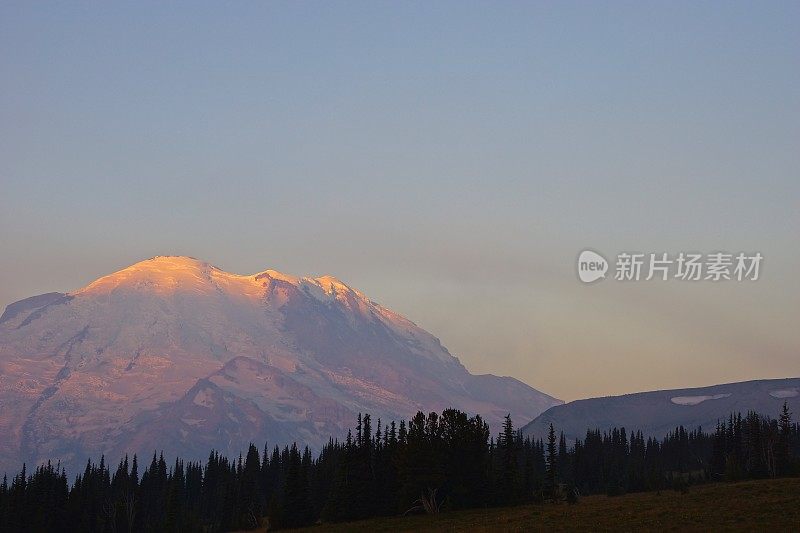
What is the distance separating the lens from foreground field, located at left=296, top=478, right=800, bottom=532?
89494 millimetres

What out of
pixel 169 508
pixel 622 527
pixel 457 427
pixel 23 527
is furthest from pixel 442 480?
pixel 23 527

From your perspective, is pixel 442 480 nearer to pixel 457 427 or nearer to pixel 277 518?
pixel 457 427

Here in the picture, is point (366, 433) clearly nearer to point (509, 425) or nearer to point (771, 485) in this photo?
point (509, 425)

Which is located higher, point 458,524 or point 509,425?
point 509,425

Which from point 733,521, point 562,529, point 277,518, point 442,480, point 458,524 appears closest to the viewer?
point 733,521

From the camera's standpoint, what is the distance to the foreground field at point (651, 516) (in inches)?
3523

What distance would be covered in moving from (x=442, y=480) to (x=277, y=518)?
29080 mm

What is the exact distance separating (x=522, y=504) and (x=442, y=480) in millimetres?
Answer: 10494

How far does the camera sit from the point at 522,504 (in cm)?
13338

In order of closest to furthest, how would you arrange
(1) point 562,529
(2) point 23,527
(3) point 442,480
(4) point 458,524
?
1. (1) point 562,529
2. (4) point 458,524
3. (3) point 442,480
4. (2) point 23,527

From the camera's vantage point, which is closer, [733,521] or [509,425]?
[733,521]

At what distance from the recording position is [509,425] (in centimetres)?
15562

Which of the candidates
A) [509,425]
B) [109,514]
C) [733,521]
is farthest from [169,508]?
[733,521]

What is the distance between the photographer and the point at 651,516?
318 ft
